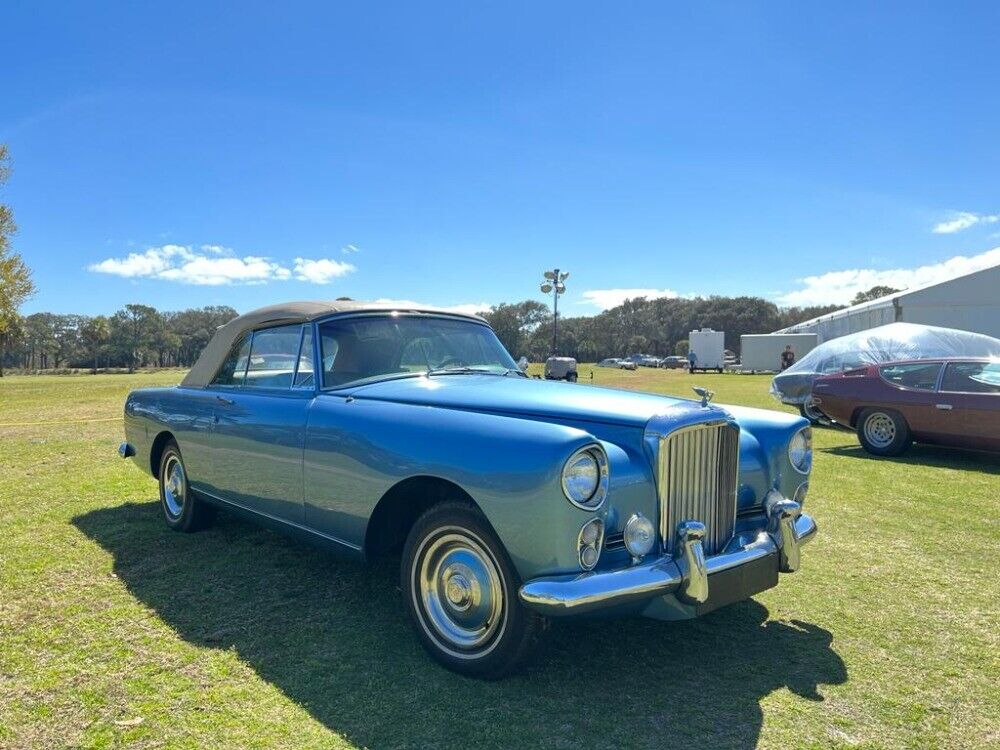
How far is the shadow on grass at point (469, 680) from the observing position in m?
2.41

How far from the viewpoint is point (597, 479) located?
249cm

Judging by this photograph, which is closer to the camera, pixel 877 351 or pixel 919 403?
pixel 919 403

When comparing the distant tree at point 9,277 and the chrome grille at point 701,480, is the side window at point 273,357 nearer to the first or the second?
the chrome grille at point 701,480

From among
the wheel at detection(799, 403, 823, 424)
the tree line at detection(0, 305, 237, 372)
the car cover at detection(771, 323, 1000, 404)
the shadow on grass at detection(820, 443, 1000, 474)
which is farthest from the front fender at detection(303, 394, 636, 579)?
the tree line at detection(0, 305, 237, 372)

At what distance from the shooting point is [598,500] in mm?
2455

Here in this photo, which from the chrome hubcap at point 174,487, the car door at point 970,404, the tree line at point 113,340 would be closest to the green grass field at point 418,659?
the chrome hubcap at point 174,487

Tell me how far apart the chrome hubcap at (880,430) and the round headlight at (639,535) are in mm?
7682

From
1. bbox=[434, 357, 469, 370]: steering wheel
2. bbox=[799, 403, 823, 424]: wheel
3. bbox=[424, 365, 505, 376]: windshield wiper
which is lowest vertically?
bbox=[799, 403, 823, 424]: wheel

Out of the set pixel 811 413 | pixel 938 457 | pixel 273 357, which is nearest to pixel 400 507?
pixel 273 357

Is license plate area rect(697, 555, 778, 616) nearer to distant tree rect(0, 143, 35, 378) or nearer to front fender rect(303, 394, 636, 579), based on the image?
front fender rect(303, 394, 636, 579)

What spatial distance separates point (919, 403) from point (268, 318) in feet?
27.0

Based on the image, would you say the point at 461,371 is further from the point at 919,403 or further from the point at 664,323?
the point at 664,323

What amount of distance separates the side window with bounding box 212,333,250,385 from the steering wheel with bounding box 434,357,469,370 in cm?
145

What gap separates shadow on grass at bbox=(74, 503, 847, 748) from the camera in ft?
7.91
